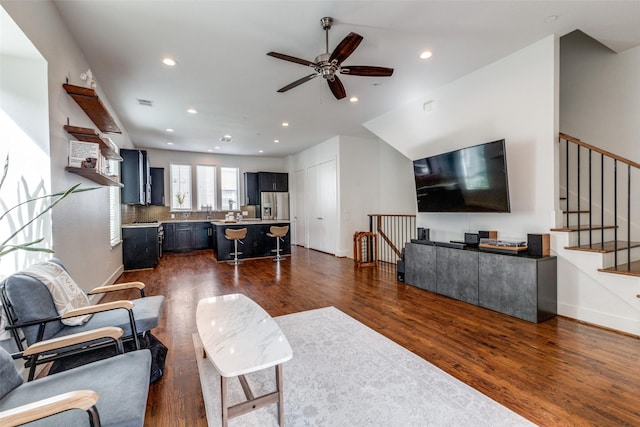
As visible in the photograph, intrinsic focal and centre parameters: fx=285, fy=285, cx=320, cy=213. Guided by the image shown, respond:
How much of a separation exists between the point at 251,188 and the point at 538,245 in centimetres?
786

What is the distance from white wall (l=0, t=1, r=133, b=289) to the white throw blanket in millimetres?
499

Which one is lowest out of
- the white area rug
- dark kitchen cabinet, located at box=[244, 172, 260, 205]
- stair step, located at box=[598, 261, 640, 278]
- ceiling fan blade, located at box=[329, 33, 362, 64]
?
the white area rug

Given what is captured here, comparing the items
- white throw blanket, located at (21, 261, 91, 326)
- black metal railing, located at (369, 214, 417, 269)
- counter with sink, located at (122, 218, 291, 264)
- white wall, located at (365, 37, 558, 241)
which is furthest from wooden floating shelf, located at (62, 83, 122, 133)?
black metal railing, located at (369, 214, 417, 269)

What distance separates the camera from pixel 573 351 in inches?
96.3

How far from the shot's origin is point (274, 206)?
948 centimetres

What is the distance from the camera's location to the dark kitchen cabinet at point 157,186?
8086mm

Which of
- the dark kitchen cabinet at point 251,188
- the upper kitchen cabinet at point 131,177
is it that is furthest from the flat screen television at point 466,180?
the dark kitchen cabinet at point 251,188

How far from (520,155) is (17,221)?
4973 mm

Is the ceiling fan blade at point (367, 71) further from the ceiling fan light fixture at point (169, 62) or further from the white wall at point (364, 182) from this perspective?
the white wall at point (364, 182)

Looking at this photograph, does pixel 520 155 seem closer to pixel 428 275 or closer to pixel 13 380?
pixel 428 275

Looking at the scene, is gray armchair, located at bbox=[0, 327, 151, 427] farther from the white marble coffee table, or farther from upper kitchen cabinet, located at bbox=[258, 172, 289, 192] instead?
upper kitchen cabinet, located at bbox=[258, 172, 289, 192]

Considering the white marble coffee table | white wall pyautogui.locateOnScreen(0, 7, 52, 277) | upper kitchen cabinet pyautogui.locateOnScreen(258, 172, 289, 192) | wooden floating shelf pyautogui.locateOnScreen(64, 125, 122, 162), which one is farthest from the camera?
upper kitchen cabinet pyautogui.locateOnScreen(258, 172, 289, 192)

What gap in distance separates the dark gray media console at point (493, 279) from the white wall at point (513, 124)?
1.92 ft

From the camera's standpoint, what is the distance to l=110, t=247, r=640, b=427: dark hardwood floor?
5.93 ft
